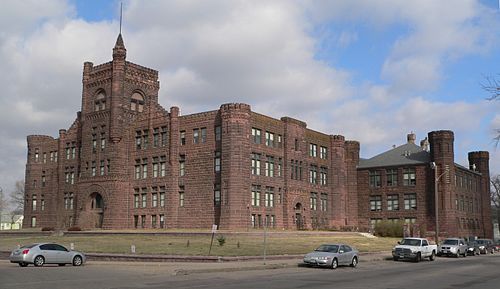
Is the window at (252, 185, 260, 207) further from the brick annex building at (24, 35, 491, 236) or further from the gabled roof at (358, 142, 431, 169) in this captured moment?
the gabled roof at (358, 142, 431, 169)

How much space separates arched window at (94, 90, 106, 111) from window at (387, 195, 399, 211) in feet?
139

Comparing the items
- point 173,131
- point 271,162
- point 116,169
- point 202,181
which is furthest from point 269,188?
point 116,169

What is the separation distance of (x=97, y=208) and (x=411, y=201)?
43.1 meters

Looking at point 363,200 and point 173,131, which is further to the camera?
point 363,200

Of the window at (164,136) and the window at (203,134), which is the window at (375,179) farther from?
the window at (164,136)

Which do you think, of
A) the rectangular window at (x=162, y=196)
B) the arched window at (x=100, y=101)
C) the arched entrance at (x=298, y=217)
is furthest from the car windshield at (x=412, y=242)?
the arched window at (x=100, y=101)

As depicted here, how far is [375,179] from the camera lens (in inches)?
3381

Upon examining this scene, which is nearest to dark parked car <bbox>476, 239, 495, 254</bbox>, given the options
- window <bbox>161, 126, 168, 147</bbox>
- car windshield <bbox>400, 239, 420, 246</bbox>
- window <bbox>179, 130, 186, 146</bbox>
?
car windshield <bbox>400, 239, 420, 246</bbox>

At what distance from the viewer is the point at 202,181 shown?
66.4m

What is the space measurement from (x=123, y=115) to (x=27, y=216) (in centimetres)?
2754

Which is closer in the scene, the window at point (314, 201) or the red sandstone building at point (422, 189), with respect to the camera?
the window at point (314, 201)

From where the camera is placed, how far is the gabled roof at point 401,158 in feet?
272

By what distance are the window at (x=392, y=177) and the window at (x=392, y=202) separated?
1759mm

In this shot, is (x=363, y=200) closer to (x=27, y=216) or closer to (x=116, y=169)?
(x=116, y=169)
